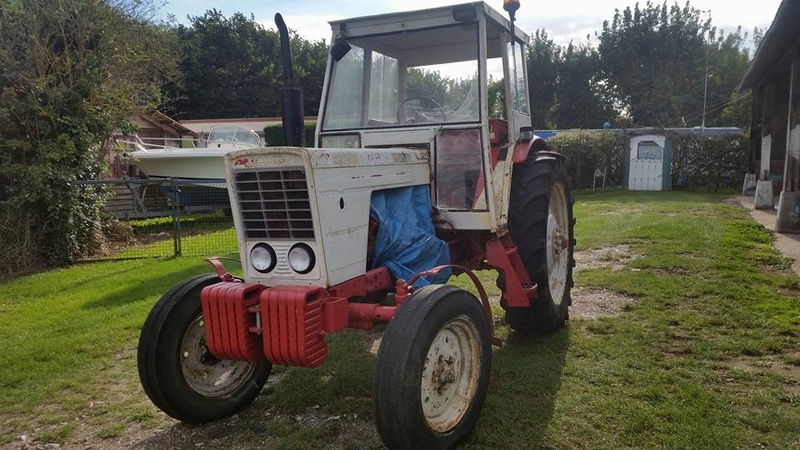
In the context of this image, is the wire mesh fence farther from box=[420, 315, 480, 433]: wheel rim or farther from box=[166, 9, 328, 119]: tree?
box=[166, 9, 328, 119]: tree

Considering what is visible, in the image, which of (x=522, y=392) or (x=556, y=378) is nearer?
(x=522, y=392)

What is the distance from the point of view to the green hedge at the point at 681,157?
17.2 metres

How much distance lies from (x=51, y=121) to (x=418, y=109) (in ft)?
22.4

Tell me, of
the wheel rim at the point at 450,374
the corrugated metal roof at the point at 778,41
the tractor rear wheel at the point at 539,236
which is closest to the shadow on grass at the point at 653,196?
the corrugated metal roof at the point at 778,41

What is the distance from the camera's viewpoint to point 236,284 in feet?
10.1

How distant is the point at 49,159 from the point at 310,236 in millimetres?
7242

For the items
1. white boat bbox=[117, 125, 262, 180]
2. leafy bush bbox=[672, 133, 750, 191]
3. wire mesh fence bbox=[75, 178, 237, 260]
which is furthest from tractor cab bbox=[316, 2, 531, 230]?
leafy bush bbox=[672, 133, 750, 191]

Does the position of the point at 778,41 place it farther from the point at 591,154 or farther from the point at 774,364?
the point at 591,154

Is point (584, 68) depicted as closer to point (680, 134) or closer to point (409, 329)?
point (680, 134)

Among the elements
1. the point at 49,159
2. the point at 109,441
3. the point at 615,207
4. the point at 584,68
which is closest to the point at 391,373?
the point at 109,441

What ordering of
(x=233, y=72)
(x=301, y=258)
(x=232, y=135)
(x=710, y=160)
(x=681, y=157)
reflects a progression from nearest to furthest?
(x=301, y=258) → (x=710, y=160) → (x=681, y=157) → (x=232, y=135) → (x=233, y=72)

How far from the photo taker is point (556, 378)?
3.82 m

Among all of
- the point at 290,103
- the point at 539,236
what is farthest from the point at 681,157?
the point at 290,103

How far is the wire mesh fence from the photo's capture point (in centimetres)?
942
